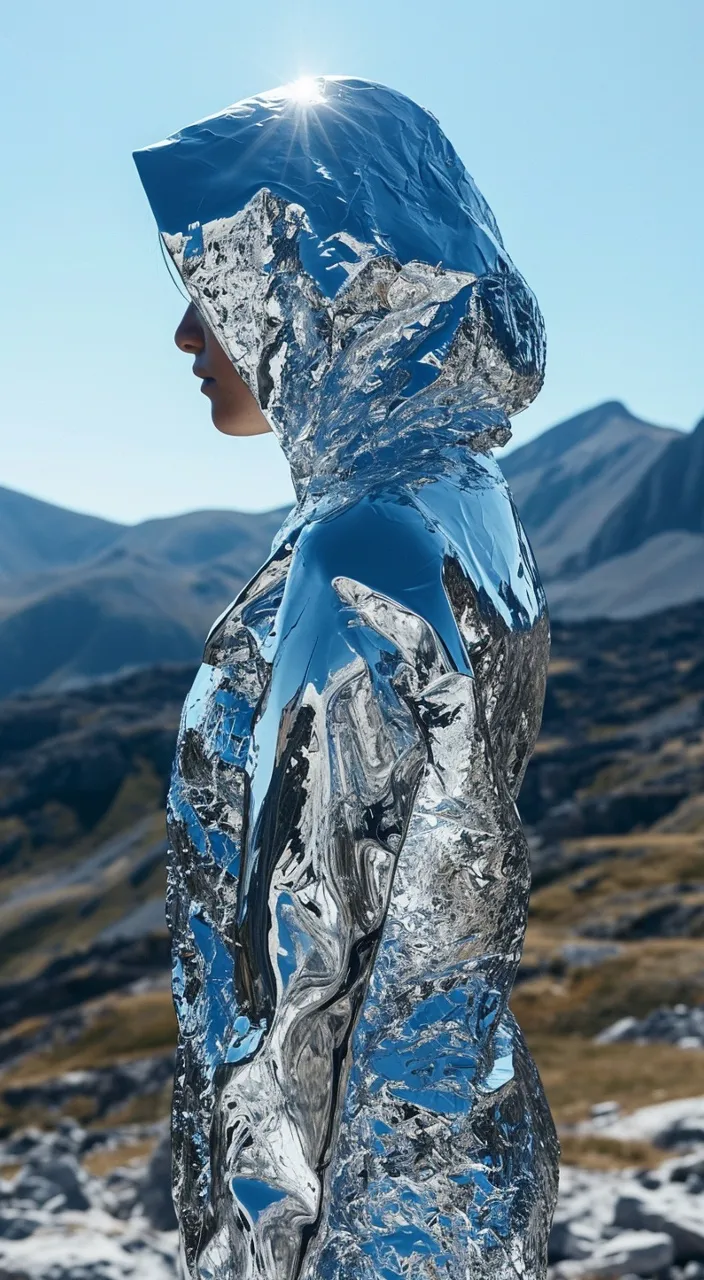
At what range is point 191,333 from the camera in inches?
101

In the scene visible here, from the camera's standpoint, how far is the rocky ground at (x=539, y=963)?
665 inches

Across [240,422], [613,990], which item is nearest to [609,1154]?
[240,422]

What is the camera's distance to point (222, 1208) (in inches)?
74.0

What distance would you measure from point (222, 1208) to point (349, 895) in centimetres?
48

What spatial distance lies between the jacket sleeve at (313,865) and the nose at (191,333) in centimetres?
79

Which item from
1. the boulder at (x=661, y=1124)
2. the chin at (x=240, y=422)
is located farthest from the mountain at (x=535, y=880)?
the chin at (x=240, y=422)

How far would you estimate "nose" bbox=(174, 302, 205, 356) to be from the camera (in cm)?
254

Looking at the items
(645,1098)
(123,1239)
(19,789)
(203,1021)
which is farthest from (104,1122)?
(19,789)

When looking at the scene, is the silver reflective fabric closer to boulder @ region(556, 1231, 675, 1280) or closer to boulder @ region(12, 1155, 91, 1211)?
boulder @ region(556, 1231, 675, 1280)

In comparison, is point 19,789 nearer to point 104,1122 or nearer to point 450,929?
point 104,1122

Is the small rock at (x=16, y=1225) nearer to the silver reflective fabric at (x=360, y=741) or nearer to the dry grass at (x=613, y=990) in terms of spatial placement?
the silver reflective fabric at (x=360, y=741)

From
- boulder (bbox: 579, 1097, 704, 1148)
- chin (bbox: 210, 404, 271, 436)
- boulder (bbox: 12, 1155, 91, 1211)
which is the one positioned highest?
chin (bbox: 210, 404, 271, 436)

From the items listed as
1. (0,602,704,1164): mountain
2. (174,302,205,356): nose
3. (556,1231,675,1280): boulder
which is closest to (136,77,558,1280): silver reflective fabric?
(174,302,205,356): nose

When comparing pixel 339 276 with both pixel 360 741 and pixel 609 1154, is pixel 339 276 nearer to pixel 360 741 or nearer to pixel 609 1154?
pixel 360 741
